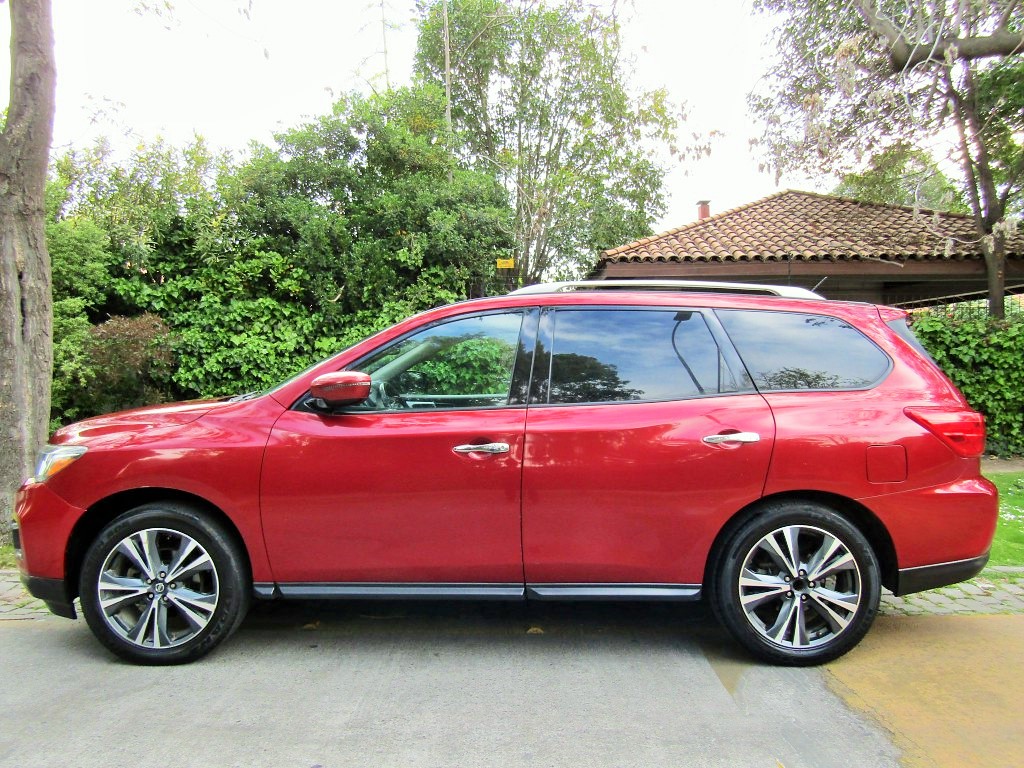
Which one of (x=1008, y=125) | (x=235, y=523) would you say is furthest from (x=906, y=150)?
(x=235, y=523)

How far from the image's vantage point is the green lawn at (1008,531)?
5.20 metres

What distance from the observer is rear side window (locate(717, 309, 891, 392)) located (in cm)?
354

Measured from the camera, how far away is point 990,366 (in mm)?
9875

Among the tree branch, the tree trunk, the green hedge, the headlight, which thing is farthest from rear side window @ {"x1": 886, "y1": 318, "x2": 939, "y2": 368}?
the tree trunk

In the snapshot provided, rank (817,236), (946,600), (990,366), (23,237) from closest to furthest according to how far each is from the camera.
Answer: (946,600) < (23,237) < (990,366) < (817,236)

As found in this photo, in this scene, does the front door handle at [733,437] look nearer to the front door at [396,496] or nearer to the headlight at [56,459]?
the front door at [396,496]

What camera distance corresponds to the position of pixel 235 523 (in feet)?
11.2

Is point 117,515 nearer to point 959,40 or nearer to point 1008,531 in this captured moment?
point 1008,531

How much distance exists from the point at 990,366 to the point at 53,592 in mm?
11414

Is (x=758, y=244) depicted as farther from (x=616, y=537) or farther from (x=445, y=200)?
(x=616, y=537)

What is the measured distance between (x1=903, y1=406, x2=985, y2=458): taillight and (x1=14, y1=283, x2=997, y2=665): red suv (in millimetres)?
11

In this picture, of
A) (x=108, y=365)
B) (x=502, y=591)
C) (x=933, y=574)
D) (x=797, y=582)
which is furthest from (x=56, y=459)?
(x=108, y=365)

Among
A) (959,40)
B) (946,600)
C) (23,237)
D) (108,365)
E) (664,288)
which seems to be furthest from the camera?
(959,40)

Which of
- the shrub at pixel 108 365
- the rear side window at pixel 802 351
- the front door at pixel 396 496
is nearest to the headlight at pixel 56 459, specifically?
the front door at pixel 396 496
